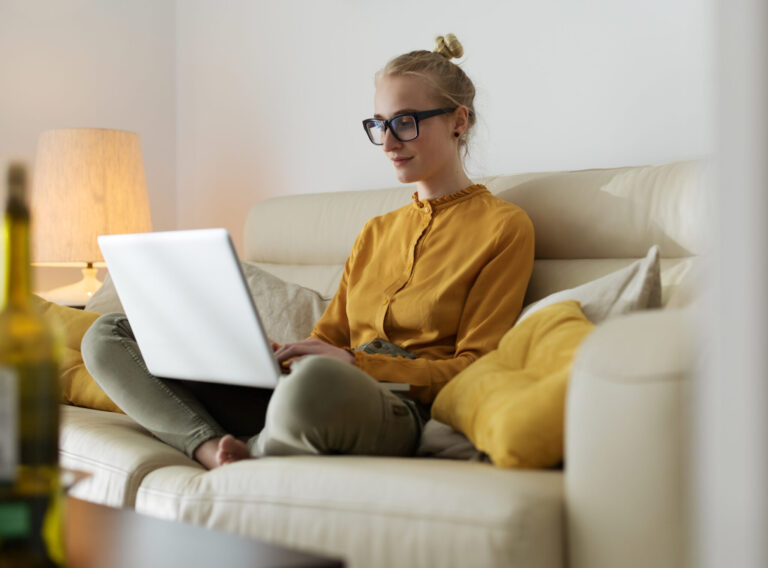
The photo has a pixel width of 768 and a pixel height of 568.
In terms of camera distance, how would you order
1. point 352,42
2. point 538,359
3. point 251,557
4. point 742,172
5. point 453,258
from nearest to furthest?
point 742,172 → point 251,557 → point 538,359 → point 453,258 → point 352,42

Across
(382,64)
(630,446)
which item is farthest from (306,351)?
(382,64)

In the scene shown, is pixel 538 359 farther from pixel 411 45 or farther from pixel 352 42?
pixel 352 42

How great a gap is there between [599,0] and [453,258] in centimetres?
85

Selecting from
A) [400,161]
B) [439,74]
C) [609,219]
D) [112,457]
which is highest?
[439,74]

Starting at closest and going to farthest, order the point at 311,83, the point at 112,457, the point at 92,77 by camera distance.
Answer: the point at 112,457 < the point at 311,83 < the point at 92,77

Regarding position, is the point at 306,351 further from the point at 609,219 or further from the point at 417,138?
the point at 609,219

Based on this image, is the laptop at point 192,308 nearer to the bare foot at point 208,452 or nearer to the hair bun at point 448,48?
the bare foot at point 208,452

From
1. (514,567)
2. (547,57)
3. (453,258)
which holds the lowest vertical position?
(514,567)

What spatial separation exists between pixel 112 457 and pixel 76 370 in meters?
0.63

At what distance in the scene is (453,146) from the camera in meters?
1.86

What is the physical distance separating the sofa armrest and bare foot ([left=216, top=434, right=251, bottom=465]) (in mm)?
564

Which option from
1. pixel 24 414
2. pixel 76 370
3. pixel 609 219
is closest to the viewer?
pixel 24 414

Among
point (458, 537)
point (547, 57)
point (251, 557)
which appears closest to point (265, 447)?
point (458, 537)

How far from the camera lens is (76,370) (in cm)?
200
